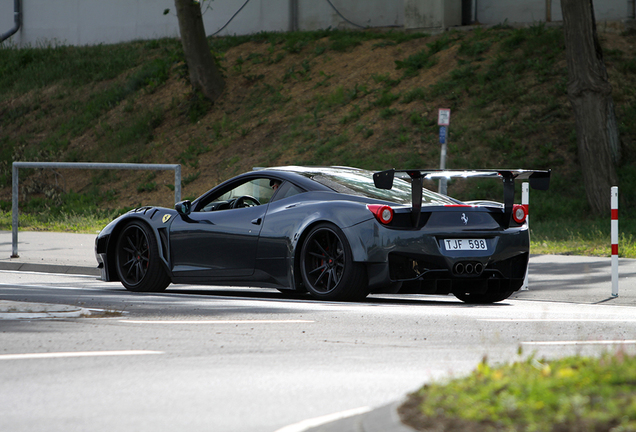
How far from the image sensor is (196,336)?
21.8ft

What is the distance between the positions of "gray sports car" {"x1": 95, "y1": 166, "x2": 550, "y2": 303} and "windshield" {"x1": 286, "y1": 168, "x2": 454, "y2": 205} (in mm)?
13

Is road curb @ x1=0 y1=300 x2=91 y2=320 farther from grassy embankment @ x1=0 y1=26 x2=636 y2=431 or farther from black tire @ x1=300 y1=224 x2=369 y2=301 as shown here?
grassy embankment @ x1=0 y1=26 x2=636 y2=431

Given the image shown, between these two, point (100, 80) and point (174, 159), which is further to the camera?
point (100, 80)

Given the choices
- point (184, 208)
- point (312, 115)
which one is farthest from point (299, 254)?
point (312, 115)

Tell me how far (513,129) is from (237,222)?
15.3m

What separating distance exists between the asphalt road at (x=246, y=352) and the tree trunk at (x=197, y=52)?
768 inches

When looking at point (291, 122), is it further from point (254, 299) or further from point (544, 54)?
point (254, 299)

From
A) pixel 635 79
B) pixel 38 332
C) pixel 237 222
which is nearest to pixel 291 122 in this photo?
pixel 635 79

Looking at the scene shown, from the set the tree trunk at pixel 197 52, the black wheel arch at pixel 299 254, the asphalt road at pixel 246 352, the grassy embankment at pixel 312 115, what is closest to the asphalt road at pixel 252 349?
the asphalt road at pixel 246 352

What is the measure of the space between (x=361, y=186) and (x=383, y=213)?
2.67 ft

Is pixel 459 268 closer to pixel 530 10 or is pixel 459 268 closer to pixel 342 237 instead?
pixel 342 237

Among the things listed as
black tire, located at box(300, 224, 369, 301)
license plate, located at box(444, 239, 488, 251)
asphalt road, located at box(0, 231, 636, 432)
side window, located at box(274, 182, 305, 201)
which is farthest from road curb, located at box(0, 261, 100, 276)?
license plate, located at box(444, 239, 488, 251)

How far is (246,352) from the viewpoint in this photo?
5.88 m

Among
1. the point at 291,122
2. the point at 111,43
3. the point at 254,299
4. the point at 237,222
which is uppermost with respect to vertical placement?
the point at 111,43
